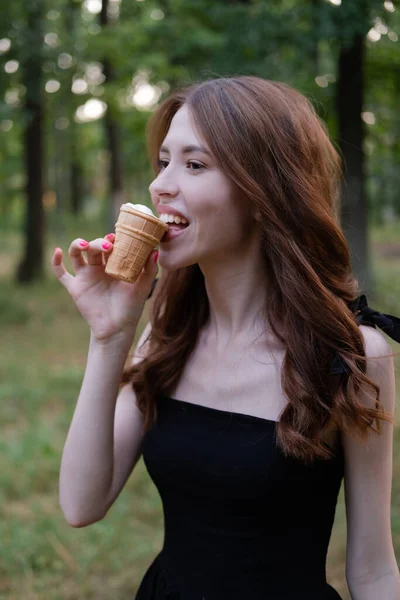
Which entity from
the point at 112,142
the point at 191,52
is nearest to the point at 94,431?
the point at 191,52

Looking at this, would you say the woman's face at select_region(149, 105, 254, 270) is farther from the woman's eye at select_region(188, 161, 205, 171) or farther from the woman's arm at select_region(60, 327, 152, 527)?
the woman's arm at select_region(60, 327, 152, 527)

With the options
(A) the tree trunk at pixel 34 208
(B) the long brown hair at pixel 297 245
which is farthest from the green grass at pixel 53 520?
(A) the tree trunk at pixel 34 208

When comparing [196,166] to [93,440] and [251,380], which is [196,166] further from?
[93,440]

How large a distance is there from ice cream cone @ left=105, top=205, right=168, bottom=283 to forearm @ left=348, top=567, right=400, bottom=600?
42.8 inches

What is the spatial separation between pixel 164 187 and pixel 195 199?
3.8 inches

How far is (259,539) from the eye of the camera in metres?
1.91

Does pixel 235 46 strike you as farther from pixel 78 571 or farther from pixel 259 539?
pixel 259 539

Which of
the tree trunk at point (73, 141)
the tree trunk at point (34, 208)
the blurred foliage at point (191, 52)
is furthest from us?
the tree trunk at point (73, 141)

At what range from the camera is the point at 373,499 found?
6.28 ft

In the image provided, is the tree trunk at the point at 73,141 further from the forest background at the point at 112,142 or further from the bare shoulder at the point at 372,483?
the bare shoulder at the point at 372,483

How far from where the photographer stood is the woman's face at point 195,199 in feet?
6.47

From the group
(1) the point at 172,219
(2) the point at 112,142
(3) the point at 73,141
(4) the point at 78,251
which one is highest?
(1) the point at 172,219

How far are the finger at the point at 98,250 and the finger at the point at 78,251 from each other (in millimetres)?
20

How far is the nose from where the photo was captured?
6.49 feet
